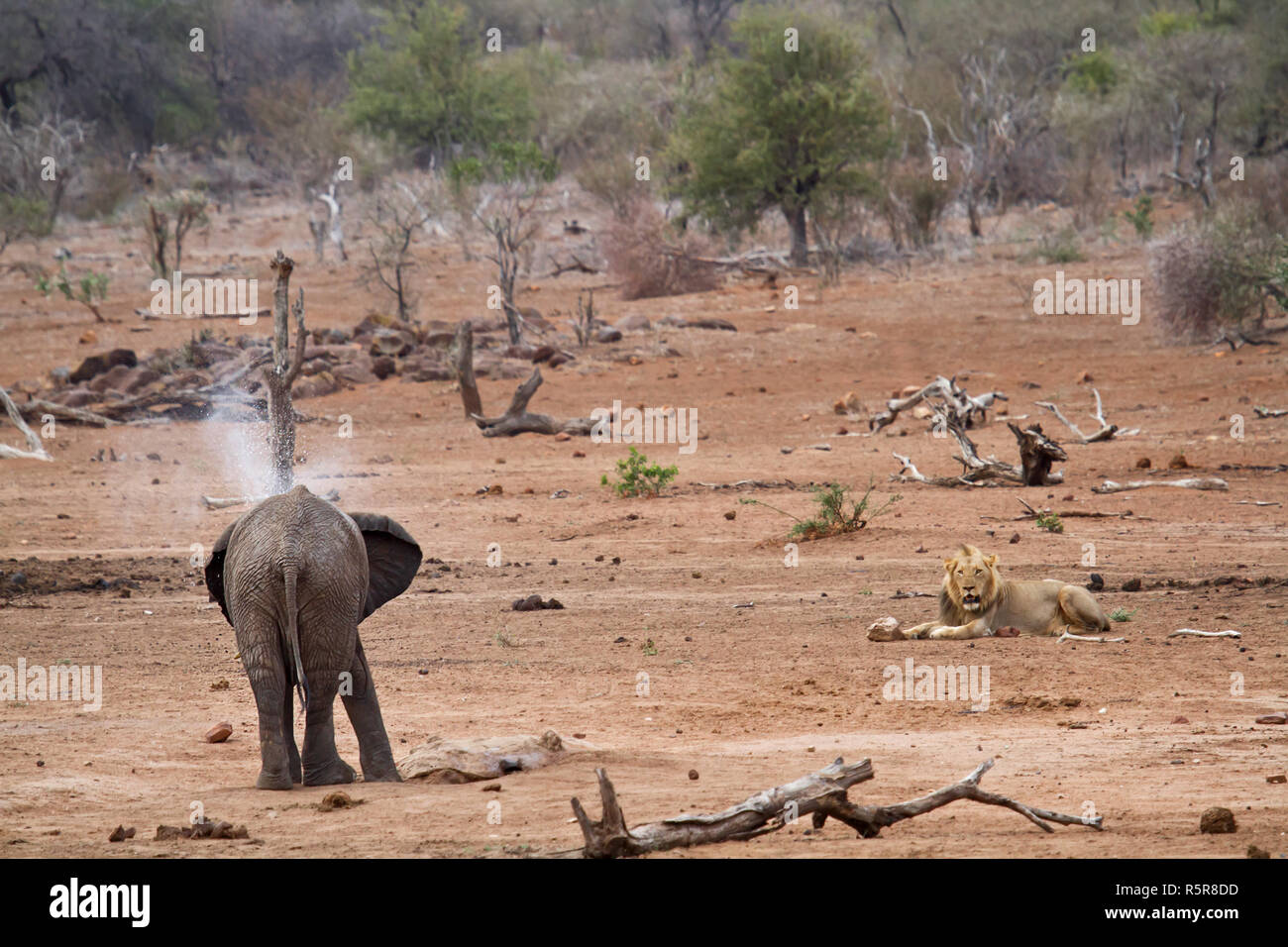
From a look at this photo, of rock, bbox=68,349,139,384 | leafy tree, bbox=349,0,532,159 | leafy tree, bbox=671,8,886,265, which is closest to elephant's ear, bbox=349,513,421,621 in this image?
rock, bbox=68,349,139,384

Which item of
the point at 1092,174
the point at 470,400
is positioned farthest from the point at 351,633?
the point at 1092,174

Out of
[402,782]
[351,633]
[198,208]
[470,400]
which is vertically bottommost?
[402,782]

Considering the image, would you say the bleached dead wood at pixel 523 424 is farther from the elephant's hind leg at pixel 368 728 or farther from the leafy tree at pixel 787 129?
the leafy tree at pixel 787 129

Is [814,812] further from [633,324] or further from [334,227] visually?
[334,227]

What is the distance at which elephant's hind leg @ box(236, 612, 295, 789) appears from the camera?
555cm

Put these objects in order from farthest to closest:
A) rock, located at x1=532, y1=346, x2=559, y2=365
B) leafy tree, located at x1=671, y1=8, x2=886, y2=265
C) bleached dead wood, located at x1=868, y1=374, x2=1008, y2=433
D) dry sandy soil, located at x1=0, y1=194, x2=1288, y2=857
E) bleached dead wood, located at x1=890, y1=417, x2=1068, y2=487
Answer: leafy tree, located at x1=671, y1=8, x2=886, y2=265 → rock, located at x1=532, y1=346, x2=559, y2=365 → bleached dead wood, located at x1=868, y1=374, x2=1008, y2=433 → bleached dead wood, located at x1=890, y1=417, x2=1068, y2=487 → dry sandy soil, located at x1=0, y1=194, x2=1288, y2=857

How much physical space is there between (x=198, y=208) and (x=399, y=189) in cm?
605

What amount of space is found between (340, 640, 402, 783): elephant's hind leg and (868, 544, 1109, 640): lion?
139 inches

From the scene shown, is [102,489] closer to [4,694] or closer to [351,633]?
[4,694]

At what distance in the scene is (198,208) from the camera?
2978 centimetres

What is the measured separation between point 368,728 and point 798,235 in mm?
27202

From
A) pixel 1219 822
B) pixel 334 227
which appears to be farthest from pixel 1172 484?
pixel 334 227

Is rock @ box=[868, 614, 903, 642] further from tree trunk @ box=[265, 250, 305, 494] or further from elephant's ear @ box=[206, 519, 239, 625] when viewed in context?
elephant's ear @ box=[206, 519, 239, 625]

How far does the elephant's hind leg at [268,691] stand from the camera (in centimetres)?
555
